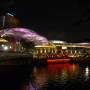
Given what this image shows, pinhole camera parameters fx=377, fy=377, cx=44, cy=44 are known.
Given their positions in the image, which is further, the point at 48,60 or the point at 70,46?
the point at 70,46

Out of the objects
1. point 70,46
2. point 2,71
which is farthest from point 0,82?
point 70,46

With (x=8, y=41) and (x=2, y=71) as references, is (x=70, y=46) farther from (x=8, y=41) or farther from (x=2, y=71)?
(x=2, y=71)

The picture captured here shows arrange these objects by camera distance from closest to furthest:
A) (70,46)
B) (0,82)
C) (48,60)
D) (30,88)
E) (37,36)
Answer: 1. (30,88)
2. (0,82)
3. (48,60)
4. (37,36)
5. (70,46)

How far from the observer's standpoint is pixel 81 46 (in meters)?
160

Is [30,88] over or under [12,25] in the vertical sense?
under

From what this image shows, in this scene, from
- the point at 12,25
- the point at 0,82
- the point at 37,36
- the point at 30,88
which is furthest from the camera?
the point at 12,25

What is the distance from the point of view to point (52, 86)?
4766 cm

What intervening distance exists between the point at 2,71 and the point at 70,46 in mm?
88851

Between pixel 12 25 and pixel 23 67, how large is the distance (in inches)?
2346

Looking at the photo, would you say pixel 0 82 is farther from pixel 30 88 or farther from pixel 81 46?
pixel 81 46

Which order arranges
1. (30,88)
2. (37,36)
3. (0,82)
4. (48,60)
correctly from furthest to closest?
(37,36) → (48,60) → (0,82) → (30,88)

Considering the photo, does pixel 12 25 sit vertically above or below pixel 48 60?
above

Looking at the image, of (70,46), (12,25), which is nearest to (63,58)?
(12,25)

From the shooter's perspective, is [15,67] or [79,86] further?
[15,67]
